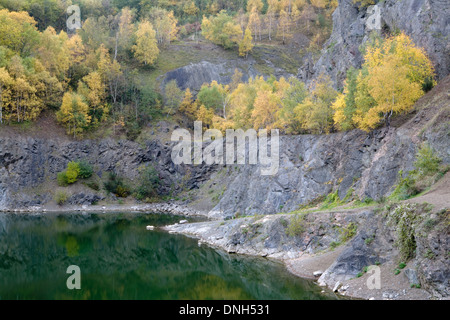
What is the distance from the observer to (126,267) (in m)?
35.1

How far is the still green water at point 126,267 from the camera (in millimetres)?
26484

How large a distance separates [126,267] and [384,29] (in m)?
44.5

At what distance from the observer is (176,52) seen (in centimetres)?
10862

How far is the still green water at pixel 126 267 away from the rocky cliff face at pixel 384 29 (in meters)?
28.1

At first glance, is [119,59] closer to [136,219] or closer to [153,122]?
[153,122]

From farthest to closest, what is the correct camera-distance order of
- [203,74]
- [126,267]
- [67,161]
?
1. [203,74]
2. [67,161]
3. [126,267]

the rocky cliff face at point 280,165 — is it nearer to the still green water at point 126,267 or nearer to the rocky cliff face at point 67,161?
the rocky cliff face at point 67,161

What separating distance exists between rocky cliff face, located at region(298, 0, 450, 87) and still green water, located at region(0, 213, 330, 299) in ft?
92.0

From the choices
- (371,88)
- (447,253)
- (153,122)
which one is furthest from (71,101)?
(447,253)

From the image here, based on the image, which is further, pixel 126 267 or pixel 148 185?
pixel 148 185

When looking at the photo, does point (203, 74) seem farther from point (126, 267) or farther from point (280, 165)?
point (126, 267)

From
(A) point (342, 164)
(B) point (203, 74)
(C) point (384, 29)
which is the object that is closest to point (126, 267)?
(A) point (342, 164)

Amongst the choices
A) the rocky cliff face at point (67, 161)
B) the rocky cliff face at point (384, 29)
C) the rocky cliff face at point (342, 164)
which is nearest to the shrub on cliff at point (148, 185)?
the rocky cliff face at point (67, 161)

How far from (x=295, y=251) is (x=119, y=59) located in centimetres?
8147
